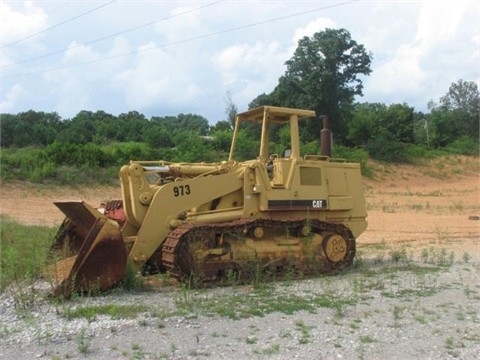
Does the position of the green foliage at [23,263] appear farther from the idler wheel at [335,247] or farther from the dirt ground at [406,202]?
the dirt ground at [406,202]

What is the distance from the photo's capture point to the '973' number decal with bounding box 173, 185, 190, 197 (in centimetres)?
979

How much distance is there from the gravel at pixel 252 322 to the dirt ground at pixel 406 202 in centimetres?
647

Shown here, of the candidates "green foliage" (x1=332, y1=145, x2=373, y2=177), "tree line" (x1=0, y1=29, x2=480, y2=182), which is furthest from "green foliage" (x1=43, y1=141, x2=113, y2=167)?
"green foliage" (x1=332, y1=145, x2=373, y2=177)

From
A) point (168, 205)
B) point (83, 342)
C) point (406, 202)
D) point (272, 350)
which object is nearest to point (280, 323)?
point (272, 350)

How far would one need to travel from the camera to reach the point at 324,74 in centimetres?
4991

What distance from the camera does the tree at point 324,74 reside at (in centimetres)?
5012

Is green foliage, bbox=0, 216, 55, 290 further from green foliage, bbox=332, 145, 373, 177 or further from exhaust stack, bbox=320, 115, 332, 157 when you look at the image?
green foliage, bbox=332, 145, 373, 177

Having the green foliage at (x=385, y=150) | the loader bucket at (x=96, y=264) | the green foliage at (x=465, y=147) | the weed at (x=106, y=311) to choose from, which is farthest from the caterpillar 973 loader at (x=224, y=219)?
the green foliage at (x=465, y=147)

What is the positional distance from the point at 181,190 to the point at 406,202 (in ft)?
81.9

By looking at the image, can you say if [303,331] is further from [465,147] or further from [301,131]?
[465,147]

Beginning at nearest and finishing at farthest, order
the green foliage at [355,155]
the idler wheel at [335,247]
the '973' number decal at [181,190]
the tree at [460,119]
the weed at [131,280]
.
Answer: the weed at [131,280] < the '973' number decal at [181,190] < the idler wheel at [335,247] < the green foliage at [355,155] < the tree at [460,119]

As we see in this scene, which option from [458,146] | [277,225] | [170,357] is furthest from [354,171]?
[458,146]

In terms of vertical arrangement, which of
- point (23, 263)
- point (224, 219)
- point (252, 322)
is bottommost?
point (252, 322)

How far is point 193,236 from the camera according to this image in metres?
9.30
